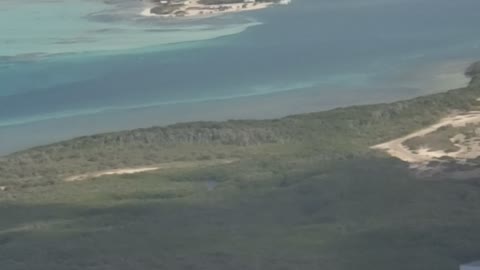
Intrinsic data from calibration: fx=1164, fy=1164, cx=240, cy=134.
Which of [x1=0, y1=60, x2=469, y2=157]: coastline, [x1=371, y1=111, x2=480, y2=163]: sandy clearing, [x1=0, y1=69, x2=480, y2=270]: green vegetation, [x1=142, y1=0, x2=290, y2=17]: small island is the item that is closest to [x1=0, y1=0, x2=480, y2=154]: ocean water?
[x1=0, y1=60, x2=469, y2=157]: coastline

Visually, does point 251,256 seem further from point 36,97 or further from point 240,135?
point 36,97

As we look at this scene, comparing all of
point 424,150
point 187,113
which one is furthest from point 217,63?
point 424,150

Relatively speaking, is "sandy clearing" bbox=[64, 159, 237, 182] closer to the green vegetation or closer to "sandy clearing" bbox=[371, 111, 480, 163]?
the green vegetation

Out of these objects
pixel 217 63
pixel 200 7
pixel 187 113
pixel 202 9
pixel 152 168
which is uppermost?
pixel 200 7

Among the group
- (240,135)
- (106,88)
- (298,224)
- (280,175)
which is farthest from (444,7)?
(298,224)

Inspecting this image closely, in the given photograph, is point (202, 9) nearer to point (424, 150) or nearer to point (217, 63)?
point (217, 63)
